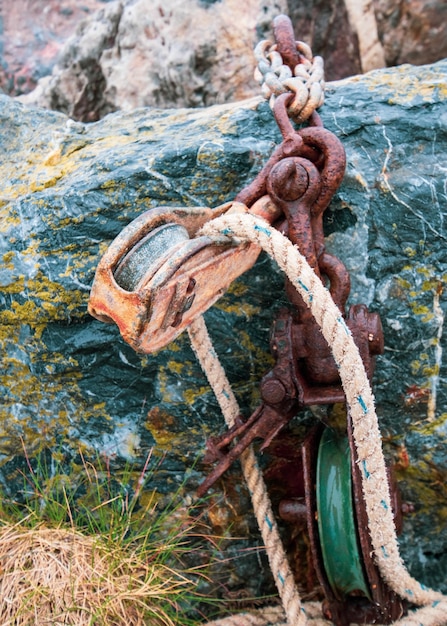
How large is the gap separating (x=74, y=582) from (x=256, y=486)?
0.56m

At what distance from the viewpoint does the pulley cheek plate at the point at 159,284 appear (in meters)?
1.57

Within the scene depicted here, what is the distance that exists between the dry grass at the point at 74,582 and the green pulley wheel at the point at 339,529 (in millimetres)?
434

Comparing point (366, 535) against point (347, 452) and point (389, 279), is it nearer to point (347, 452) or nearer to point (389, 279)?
point (347, 452)

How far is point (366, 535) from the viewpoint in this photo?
180cm

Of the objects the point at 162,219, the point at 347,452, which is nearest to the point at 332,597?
the point at 347,452

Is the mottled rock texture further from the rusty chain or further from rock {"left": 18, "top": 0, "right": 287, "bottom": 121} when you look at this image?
the rusty chain

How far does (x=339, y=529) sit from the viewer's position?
1.85 meters

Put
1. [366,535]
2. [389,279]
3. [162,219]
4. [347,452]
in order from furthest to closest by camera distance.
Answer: [389,279] < [347,452] < [366,535] < [162,219]

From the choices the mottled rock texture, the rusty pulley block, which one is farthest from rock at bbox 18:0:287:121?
the rusty pulley block

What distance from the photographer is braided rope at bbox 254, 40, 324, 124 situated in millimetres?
2025

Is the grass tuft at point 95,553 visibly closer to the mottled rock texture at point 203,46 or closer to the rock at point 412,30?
the mottled rock texture at point 203,46

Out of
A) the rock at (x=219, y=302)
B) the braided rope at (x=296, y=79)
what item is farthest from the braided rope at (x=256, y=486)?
the braided rope at (x=296, y=79)

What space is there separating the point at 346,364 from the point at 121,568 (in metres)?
0.89

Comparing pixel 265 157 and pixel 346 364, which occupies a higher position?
pixel 265 157
